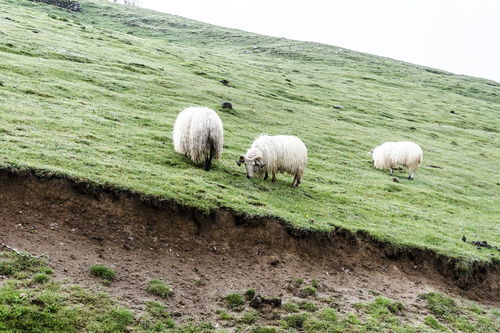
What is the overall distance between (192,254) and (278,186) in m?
7.38

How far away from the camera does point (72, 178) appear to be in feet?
43.2

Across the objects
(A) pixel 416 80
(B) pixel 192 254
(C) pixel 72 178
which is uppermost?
(A) pixel 416 80

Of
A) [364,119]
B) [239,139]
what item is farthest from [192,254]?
[364,119]

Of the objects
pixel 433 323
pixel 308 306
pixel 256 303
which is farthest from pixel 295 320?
pixel 433 323

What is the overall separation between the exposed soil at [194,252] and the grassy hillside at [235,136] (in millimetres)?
643

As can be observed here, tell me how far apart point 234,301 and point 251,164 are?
27.8 ft

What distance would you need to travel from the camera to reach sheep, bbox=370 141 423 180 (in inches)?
1130

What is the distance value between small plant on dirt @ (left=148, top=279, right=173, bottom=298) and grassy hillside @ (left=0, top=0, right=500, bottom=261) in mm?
3775

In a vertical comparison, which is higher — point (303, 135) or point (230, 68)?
point (230, 68)

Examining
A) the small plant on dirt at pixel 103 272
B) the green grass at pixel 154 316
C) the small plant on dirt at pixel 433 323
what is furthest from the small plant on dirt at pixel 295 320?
the small plant on dirt at pixel 103 272

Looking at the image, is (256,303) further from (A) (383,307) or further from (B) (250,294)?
(A) (383,307)

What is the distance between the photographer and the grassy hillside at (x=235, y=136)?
1591cm

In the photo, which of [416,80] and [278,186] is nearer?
[278,186]

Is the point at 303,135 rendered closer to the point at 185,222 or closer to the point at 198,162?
the point at 198,162
